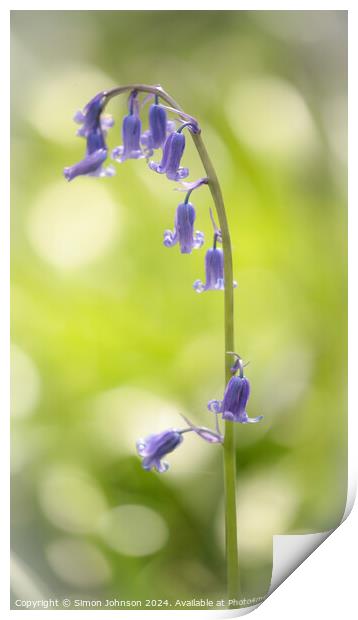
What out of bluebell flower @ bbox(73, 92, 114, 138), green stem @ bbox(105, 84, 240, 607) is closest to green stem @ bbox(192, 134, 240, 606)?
green stem @ bbox(105, 84, 240, 607)

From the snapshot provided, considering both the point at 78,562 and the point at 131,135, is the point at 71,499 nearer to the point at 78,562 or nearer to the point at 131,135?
the point at 78,562

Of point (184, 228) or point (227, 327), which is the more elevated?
point (184, 228)

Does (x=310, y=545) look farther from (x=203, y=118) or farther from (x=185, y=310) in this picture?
(x=203, y=118)

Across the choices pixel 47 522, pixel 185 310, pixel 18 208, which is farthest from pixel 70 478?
pixel 18 208

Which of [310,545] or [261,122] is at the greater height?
[261,122]

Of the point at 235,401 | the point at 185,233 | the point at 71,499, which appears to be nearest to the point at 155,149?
the point at 185,233

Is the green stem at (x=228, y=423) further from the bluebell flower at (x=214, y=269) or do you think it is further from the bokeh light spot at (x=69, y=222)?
the bokeh light spot at (x=69, y=222)

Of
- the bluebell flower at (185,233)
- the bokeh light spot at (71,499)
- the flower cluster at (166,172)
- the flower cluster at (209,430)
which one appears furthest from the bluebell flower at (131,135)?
the bokeh light spot at (71,499)

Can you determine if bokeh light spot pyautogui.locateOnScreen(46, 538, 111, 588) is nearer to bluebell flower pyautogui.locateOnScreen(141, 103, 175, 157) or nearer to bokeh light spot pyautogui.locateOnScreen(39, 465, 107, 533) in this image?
bokeh light spot pyautogui.locateOnScreen(39, 465, 107, 533)
